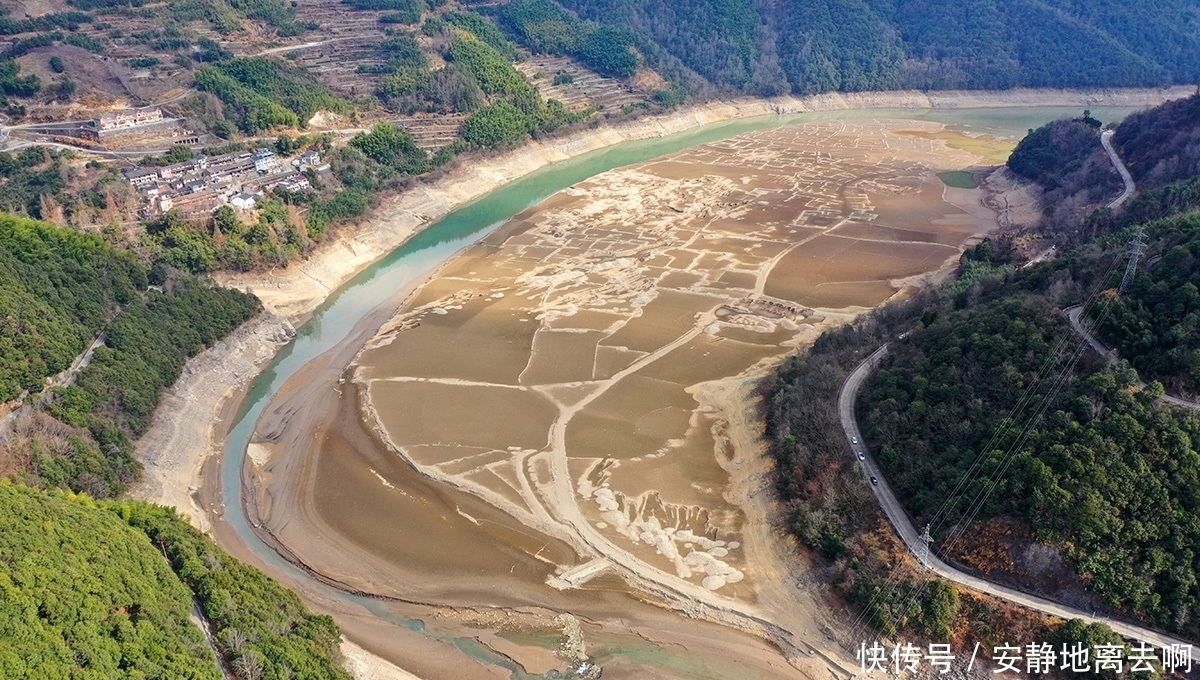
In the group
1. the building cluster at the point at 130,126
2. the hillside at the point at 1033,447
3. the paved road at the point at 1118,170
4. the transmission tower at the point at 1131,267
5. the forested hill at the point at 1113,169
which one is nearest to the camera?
the hillside at the point at 1033,447

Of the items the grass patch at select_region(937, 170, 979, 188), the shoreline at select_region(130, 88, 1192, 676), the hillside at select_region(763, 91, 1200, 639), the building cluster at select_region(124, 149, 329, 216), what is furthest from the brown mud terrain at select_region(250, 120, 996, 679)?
the building cluster at select_region(124, 149, 329, 216)

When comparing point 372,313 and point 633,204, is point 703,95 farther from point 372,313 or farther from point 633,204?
point 372,313

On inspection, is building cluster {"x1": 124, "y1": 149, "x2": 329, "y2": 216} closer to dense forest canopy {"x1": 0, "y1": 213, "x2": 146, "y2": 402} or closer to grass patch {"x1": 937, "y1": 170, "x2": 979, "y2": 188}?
dense forest canopy {"x1": 0, "y1": 213, "x2": 146, "y2": 402}

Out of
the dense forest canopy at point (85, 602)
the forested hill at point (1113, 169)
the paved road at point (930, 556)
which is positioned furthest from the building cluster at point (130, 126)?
the forested hill at point (1113, 169)

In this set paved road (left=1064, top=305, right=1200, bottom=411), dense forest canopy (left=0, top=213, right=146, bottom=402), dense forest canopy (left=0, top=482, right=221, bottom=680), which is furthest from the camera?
dense forest canopy (left=0, top=213, right=146, bottom=402)

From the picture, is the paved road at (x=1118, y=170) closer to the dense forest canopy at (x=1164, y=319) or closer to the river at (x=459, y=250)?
the dense forest canopy at (x=1164, y=319)
